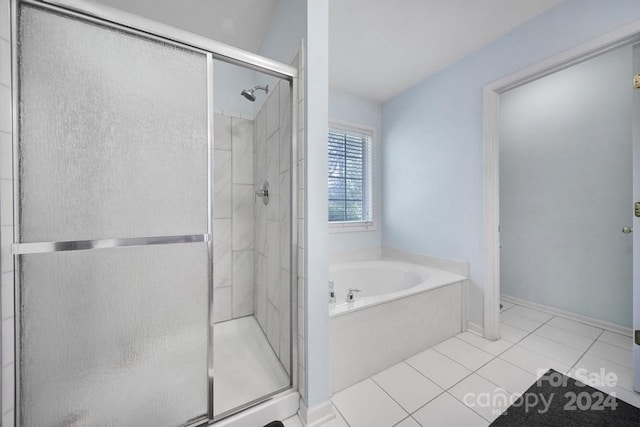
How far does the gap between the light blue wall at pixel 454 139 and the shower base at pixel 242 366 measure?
5.63 feet

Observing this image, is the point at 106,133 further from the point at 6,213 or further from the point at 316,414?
the point at 316,414

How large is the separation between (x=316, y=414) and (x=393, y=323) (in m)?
0.72

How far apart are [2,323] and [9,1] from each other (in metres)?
0.99

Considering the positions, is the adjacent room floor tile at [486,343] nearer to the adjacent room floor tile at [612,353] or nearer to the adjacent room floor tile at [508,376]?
the adjacent room floor tile at [508,376]

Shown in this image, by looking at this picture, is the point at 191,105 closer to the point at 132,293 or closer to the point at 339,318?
the point at 132,293

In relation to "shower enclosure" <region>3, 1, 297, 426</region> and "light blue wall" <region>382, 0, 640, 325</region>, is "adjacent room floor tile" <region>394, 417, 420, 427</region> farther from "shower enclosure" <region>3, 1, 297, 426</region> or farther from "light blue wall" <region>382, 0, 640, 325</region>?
"light blue wall" <region>382, 0, 640, 325</region>

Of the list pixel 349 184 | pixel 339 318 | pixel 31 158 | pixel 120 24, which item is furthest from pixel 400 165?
pixel 31 158

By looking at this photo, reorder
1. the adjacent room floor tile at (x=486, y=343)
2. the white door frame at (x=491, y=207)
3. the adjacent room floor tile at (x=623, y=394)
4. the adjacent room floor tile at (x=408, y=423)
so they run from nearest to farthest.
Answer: the adjacent room floor tile at (x=408, y=423)
the adjacent room floor tile at (x=623, y=394)
the adjacent room floor tile at (x=486, y=343)
the white door frame at (x=491, y=207)

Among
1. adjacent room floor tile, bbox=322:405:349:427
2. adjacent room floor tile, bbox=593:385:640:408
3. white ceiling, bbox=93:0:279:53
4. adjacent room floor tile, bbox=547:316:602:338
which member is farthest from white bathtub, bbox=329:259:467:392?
white ceiling, bbox=93:0:279:53

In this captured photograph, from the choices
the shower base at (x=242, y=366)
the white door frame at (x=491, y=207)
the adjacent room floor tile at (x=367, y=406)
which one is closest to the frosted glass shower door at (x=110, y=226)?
the shower base at (x=242, y=366)

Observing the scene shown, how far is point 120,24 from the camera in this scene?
0.84 m

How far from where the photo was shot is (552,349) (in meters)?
1.73

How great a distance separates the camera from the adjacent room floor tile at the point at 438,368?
4.73ft

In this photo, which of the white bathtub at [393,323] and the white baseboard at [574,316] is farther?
the white baseboard at [574,316]
